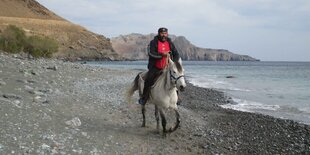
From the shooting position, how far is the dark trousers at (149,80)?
9.63 meters

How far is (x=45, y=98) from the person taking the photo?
1203cm

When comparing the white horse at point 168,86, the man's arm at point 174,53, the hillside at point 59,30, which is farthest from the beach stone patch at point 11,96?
the hillside at point 59,30

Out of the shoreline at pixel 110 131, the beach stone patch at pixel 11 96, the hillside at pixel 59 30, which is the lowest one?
the shoreline at pixel 110 131

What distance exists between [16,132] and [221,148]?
4.76m

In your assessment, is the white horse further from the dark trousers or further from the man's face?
the man's face

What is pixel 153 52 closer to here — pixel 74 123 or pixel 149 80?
pixel 149 80

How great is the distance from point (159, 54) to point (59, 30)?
482ft

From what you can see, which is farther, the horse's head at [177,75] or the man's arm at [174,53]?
the man's arm at [174,53]

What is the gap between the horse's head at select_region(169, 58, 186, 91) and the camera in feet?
28.3

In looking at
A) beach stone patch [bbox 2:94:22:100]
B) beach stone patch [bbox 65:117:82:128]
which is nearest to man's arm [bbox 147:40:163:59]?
beach stone patch [bbox 65:117:82:128]

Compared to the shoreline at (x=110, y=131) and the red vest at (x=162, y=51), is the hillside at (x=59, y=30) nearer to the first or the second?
the shoreline at (x=110, y=131)

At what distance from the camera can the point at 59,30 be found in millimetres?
149750

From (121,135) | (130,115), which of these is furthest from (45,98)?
(121,135)

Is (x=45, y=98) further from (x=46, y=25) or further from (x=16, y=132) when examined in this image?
(x=46, y=25)
